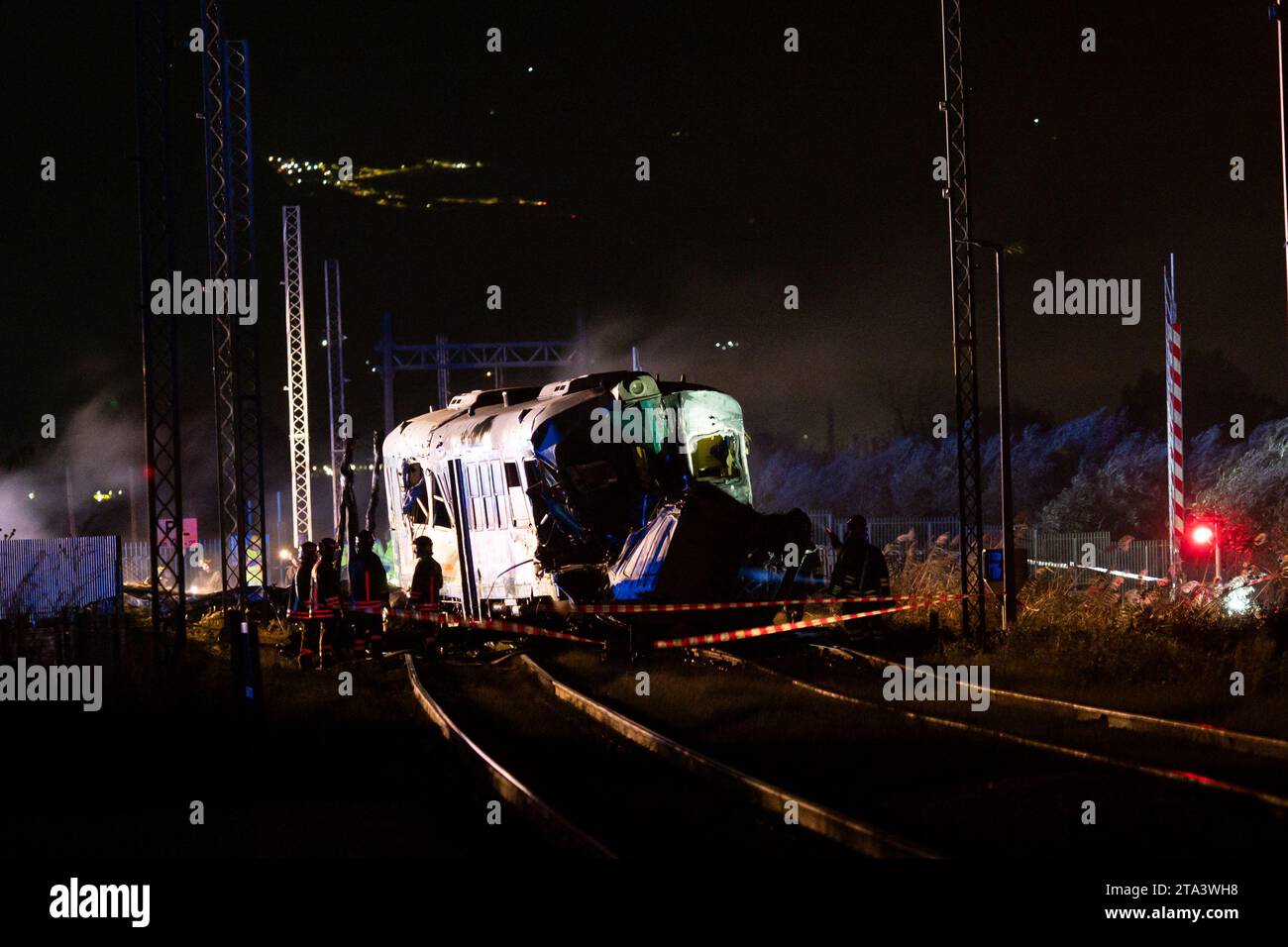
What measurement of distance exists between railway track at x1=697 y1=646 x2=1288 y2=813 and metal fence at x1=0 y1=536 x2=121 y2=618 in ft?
46.7

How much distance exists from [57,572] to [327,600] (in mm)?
10306

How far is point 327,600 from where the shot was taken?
67.4 feet

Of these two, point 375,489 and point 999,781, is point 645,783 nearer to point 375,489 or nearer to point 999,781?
point 999,781

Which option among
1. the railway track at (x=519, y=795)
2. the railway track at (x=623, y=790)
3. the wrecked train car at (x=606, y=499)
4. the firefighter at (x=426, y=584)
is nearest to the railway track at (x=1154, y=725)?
the railway track at (x=623, y=790)

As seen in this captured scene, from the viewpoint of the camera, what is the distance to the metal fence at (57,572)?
2727 centimetres

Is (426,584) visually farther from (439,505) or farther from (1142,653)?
(1142,653)

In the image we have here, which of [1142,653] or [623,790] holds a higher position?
[1142,653]

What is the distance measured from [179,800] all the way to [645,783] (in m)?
3.58

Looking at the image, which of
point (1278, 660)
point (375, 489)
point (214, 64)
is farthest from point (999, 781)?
point (375, 489)
